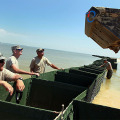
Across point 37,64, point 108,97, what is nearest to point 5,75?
point 37,64

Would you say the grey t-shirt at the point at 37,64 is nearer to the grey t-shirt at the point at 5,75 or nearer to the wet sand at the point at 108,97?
the grey t-shirt at the point at 5,75

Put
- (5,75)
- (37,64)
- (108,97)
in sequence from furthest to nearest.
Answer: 1. (108,97)
2. (37,64)
3. (5,75)

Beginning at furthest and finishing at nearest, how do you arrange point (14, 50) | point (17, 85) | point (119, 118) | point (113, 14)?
point (113, 14) → point (14, 50) → point (17, 85) → point (119, 118)

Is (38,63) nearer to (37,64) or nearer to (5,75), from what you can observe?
(37,64)

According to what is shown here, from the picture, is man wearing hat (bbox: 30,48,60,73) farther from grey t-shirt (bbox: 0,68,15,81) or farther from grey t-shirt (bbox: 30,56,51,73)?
grey t-shirt (bbox: 0,68,15,81)

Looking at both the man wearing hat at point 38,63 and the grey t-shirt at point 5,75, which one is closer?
the grey t-shirt at point 5,75

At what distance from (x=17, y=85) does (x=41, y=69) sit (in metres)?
3.23

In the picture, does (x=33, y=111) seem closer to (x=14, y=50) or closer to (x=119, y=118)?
(x=119, y=118)

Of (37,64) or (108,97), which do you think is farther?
(108,97)

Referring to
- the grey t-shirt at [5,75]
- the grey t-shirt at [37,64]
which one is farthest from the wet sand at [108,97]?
the grey t-shirt at [5,75]

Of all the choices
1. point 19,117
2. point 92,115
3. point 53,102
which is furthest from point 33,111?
point 53,102

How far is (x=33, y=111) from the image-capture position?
2.43m

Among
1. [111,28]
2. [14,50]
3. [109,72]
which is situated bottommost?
[109,72]

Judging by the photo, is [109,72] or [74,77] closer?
[74,77]
